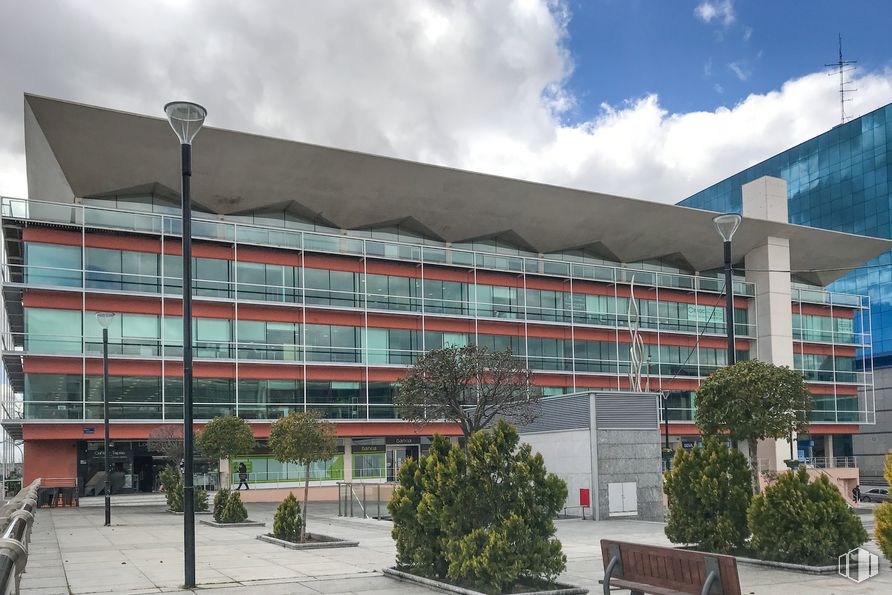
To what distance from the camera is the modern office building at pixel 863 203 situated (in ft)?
262

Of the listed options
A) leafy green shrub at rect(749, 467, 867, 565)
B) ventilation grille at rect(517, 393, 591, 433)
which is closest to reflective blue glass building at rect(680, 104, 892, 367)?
ventilation grille at rect(517, 393, 591, 433)

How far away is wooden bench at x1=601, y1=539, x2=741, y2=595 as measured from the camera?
9.73 m

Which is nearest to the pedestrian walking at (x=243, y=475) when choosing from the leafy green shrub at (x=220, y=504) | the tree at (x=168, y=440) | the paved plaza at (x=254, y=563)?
the tree at (x=168, y=440)

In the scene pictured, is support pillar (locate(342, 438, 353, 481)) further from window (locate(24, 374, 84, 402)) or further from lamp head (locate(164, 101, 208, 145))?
lamp head (locate(164, 101, 208, 145))

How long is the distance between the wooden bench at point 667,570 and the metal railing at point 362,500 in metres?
20.5

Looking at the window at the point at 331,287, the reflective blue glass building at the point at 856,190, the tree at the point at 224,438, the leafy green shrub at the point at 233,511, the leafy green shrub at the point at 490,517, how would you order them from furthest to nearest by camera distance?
the reflective blue glass building at the point at 856,190
the window at the point at 331,287
the tree at the point at 224,438
the leafy green shrub at the point at 233,511
the leafy green shrub at the point at 490,517

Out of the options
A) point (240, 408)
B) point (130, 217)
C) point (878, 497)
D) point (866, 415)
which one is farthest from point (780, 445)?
point (130, 217)

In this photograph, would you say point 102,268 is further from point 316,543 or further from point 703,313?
point 703,313

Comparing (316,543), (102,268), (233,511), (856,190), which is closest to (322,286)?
(102,268)

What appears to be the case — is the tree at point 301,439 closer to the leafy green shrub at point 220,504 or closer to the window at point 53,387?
the leafy green shrub at point 220,504

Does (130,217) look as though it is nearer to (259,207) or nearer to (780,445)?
(259,207)

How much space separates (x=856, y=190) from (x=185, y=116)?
81.7 m

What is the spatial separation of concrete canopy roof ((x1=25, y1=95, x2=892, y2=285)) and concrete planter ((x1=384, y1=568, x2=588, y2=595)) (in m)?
34.8

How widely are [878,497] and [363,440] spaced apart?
35.8m
